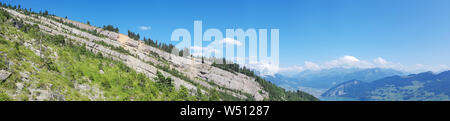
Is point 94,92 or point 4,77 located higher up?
point 4,77

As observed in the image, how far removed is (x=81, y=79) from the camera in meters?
37.7

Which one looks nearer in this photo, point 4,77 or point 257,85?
point 4,77

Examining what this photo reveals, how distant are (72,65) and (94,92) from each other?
11.9 metres
